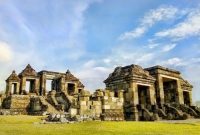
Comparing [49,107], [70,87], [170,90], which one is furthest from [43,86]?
[170,90]

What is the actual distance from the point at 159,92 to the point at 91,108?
1345 cm

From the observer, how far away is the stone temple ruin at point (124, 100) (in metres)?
22.0

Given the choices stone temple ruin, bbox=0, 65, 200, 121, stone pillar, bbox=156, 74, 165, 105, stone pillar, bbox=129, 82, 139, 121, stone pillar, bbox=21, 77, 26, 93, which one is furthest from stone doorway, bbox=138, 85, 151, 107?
stone pillar, bbox=21, 77, 26, 93

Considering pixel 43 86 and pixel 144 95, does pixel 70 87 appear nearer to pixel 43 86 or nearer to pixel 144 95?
pixel 43 86

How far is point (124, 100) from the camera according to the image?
27.3 m

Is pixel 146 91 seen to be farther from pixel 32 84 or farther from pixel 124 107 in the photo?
pixel 32 84

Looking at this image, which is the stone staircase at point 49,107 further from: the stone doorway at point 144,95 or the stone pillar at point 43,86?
the stone pillar at point 43,86

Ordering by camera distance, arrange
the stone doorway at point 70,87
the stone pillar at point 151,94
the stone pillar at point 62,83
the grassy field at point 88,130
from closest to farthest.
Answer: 1. the grassy field at point 88,130
2. the stone pillar at point 151,94
3. the stone pillar at point 62,83
4. the stone doorway at point 70,87

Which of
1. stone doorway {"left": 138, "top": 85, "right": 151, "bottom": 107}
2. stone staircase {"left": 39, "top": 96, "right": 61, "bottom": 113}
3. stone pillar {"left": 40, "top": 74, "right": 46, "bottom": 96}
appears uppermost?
stone pillar {"left": 40, "top": 74, "right": 46, "bottom": 96}

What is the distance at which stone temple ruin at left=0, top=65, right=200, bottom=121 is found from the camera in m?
22.0

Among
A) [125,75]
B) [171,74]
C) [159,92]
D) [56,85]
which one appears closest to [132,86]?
[125,75]

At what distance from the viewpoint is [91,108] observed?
69.0ft

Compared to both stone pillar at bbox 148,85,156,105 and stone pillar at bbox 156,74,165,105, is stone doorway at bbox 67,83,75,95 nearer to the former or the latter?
Result: stone pillar at bbox 156,74,165,105

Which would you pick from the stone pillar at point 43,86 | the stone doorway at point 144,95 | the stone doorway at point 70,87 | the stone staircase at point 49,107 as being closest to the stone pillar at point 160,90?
the stone doorway at point 144,95
